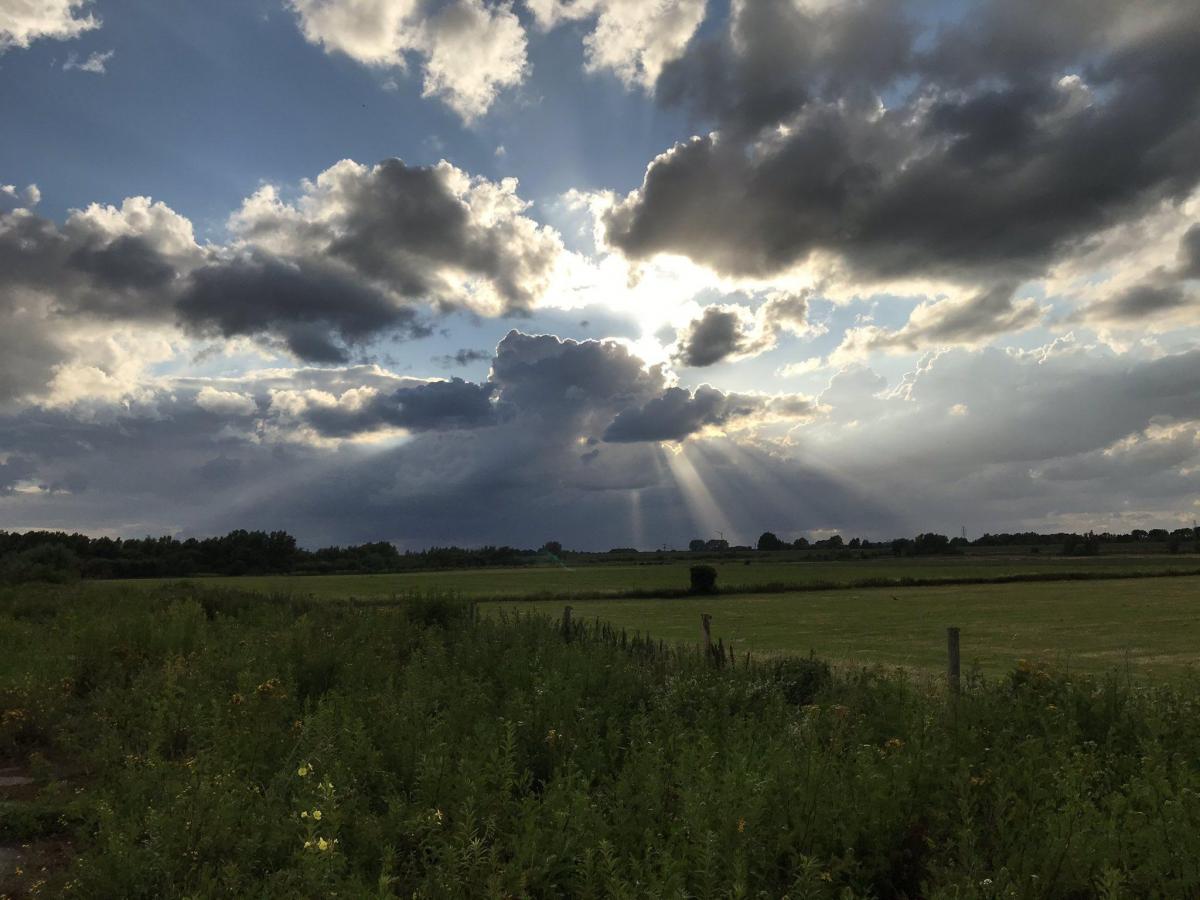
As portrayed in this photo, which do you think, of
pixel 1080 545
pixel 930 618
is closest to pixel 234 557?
pixel 930 618

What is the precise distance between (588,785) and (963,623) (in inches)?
1441

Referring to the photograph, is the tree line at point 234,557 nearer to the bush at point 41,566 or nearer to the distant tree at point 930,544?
the bush at point 41,566

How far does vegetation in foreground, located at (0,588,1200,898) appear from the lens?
17.4 ft

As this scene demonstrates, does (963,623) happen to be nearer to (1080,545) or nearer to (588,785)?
(588,785)

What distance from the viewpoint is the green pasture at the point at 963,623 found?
2439 cm

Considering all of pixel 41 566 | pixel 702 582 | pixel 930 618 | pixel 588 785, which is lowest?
pixel 930 618

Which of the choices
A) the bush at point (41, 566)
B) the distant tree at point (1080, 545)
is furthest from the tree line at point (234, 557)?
the distant tree at point (1080, 545)

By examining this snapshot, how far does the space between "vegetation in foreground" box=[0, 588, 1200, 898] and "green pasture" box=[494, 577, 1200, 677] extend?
17.6 ft

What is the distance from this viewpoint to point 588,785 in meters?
6.20

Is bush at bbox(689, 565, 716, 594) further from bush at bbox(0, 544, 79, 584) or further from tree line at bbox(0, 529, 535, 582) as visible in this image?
tree line at bbox(0, 529, 535, 582)

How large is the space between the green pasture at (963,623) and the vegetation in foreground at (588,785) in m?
5.36

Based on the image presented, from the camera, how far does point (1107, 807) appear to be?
22.1 feet

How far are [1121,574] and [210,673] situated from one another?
89.7 m

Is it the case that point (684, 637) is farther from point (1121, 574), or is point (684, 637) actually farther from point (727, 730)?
point (1121, 574)
